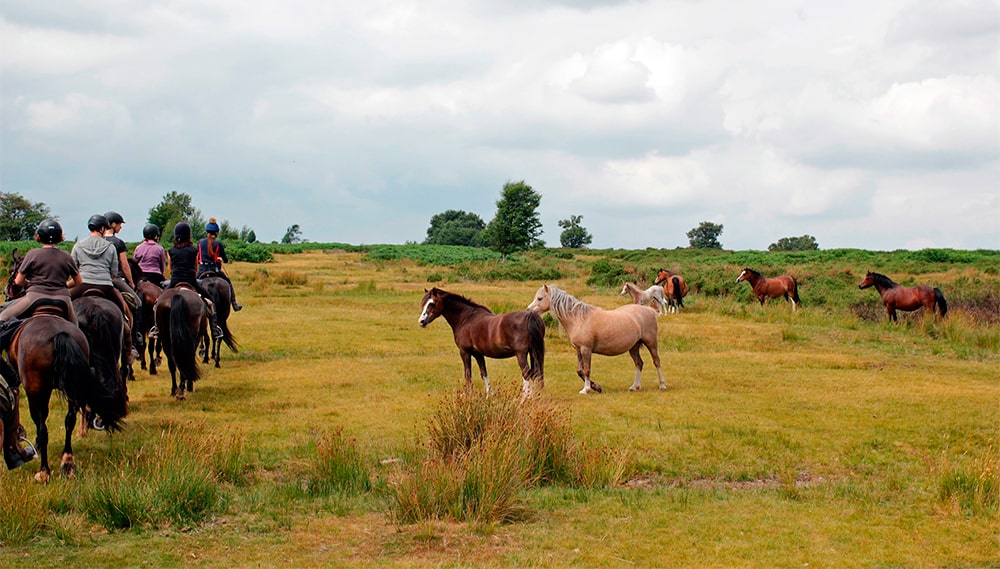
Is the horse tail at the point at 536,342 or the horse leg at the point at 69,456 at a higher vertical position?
the horse tail at the point at 536,342

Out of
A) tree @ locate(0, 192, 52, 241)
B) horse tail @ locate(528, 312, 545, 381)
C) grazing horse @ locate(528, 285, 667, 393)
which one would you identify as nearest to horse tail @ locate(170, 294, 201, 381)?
horse tail @ locate(528, 312, 545, 381)

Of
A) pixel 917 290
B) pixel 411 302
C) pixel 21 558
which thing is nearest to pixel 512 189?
pixel 411 302

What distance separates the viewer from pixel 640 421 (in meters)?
11.6

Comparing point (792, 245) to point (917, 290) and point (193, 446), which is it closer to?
point (917, 290)

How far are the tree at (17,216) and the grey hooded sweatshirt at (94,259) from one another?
81849 mm

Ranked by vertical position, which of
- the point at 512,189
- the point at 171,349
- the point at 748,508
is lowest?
the point at 748,508

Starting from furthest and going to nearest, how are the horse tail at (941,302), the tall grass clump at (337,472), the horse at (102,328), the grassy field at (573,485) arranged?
1. the horse tail at (941,302)
2. the horse at (102,328)
3. the tall grass clump at (337,472)
4. the grassy field at (573,485)

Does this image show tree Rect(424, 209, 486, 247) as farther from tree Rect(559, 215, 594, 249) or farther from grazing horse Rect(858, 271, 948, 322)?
grazing horse Rect(858, 271, 948, 322)

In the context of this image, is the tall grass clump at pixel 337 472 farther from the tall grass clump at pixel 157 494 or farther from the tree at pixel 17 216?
the tree at pixel 17 216

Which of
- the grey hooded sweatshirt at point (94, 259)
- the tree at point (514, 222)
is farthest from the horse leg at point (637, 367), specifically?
the tree at point (514, 222)

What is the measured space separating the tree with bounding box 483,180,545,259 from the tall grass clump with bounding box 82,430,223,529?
6793cm

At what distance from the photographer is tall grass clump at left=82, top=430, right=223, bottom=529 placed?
281 inches

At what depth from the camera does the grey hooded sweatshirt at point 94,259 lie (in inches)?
419

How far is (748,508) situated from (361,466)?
393 cm
